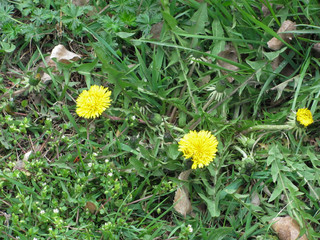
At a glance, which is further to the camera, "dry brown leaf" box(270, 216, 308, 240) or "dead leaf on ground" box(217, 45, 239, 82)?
"dead leaf on ground" box(217, 45, 239, 82)

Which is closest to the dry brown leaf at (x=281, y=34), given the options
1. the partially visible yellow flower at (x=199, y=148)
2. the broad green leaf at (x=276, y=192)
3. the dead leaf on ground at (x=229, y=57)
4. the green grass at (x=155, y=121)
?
the green grass at (x=155, y=121)

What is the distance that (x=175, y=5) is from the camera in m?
2.81

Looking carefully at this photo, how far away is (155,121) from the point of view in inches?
101

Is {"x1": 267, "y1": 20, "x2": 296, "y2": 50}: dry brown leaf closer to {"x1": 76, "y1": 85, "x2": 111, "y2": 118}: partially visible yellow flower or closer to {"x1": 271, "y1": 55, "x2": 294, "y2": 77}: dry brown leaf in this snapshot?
{"x1": 271, "y1": 55, "x2": 294, "y2": 77}: dry brown leaf

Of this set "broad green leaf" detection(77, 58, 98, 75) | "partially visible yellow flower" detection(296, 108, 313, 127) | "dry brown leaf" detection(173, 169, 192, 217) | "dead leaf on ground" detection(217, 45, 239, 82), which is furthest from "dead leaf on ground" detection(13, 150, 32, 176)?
"partially visible yellow flower" detection(296, 108, 313, 127)

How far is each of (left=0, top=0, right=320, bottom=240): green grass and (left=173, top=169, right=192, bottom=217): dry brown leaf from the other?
0.04 meters

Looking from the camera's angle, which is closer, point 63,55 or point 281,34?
point 281,34

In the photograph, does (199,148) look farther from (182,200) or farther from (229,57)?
(229,57)

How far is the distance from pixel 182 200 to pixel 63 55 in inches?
52.0

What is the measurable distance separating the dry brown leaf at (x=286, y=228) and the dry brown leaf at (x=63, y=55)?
1722 millimetres

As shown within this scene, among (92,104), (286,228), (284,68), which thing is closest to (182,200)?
(286,228)

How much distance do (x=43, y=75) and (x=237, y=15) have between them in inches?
55.9

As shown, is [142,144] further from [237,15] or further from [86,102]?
[237,15]

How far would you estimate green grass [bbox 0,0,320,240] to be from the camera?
2.39 meters
